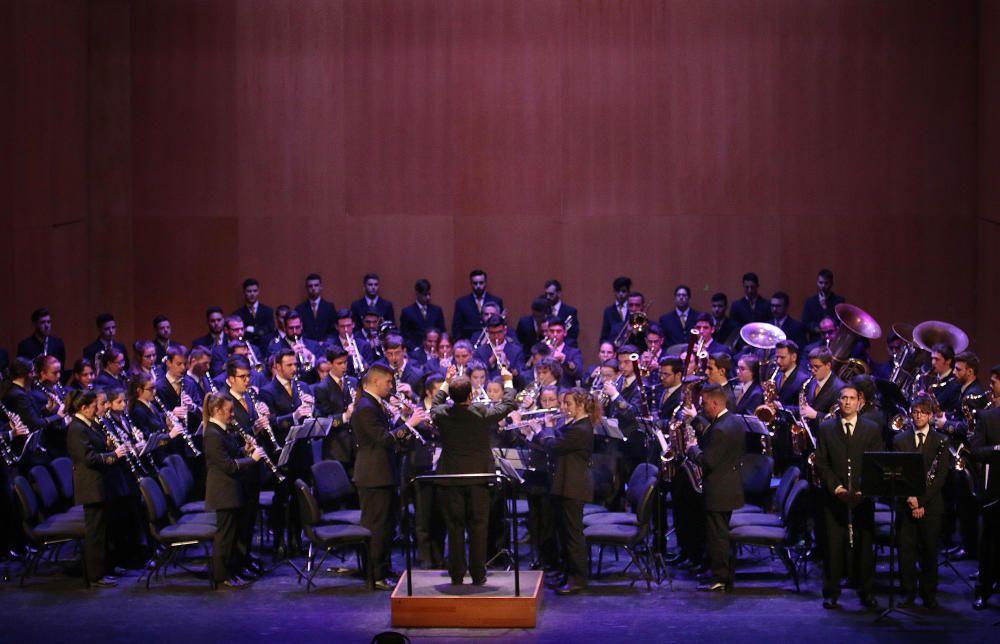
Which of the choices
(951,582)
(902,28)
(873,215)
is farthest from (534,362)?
(902,28)

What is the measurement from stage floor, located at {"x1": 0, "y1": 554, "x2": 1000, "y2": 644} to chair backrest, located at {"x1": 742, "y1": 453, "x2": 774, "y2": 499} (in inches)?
23.9

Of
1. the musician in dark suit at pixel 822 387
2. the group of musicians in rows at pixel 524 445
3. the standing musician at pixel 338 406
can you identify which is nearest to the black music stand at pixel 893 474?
the group of musicians in rows at pixel 524 445

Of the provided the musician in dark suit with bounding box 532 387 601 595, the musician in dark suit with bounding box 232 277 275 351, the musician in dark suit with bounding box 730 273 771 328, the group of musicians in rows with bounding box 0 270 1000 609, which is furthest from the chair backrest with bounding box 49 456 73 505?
the musician in dark suit with bounding box 730 273 771 328

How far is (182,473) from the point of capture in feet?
31.3

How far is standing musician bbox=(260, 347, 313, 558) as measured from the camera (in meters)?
9.73

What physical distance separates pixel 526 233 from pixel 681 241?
1.87m

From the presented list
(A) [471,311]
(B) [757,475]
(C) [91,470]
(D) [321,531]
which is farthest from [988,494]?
(A) [471,311]

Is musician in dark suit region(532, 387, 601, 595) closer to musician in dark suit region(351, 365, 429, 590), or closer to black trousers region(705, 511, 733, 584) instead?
black trousers region(705, 511, 733, 584)

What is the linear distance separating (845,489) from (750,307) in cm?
561

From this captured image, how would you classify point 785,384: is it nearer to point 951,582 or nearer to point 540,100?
point 951,582

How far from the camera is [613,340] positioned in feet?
43.2

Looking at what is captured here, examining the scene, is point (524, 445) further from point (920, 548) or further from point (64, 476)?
point (64, 476)

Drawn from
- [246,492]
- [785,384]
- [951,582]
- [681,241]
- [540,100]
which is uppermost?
[540,100]

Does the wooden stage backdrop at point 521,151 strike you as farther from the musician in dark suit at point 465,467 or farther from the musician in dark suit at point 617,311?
the musician in dark suit at point 465,467
